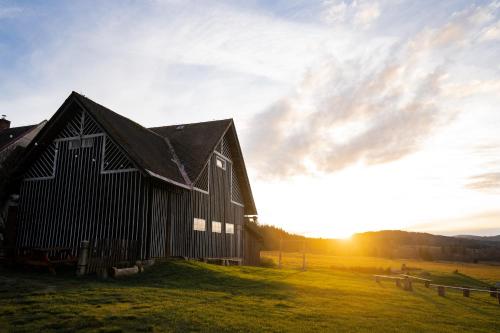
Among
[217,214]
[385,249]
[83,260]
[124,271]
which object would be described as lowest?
[385,249]

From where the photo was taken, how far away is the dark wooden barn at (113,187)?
18375mm

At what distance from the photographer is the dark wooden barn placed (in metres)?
18.4

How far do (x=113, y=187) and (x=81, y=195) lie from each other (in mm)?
2084

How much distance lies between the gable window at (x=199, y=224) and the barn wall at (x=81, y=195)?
15.7 ft

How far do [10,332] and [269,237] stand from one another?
62.6 m

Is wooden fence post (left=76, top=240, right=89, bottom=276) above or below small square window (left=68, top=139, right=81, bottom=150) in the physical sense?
below

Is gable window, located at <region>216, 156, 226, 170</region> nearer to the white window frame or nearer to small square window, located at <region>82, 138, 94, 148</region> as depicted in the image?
the white window frame

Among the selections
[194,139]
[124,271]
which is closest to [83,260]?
[124,271]

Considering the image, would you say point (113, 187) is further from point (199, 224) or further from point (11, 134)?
point (11, 134)

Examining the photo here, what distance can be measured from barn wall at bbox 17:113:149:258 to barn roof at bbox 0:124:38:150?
11.3m

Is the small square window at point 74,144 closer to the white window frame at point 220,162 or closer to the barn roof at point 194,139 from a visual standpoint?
the barn roof at point 194,139

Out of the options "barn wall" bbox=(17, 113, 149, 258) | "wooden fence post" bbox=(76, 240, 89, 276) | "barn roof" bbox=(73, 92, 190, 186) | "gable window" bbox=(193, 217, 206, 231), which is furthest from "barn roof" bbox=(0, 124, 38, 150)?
"wooden fence post" bbox=(76, 240, 89, 276)

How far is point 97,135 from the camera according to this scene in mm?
20000

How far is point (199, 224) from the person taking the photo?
909 inches
